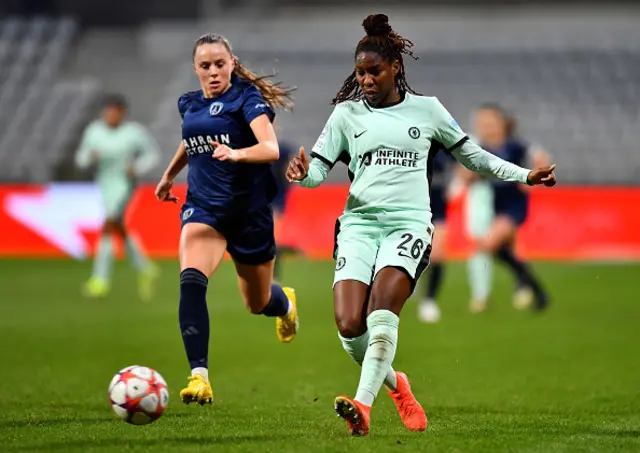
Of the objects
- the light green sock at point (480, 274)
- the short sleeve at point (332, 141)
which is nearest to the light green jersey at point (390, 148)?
the short sleeve at point (332, 141)

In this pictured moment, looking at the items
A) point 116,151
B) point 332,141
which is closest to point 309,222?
point 116,151

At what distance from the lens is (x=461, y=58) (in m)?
30.3

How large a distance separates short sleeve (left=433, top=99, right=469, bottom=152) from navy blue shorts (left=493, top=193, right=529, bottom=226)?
8413 millimetres

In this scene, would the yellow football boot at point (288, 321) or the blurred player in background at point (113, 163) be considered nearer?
the yellow football boot at point (288, 321)

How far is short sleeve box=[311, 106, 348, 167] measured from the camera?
6866 mm

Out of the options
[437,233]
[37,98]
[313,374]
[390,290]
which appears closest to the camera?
[390,290]

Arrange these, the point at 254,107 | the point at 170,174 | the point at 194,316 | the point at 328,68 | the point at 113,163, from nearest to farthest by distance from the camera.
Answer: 1. the point at 194,316
2. the point at 254,107
3. the point at 170,174
4. the point at 113,163
5. the point at 328,68

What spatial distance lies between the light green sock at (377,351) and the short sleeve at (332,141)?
1024mm

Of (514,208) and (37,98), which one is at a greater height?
(37,98)

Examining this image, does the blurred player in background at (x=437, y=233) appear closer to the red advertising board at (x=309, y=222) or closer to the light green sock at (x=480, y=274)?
the light green sock at (x=480, y=274)

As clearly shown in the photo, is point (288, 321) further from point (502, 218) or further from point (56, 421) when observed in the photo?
point (502, 218)

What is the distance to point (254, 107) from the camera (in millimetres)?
7480

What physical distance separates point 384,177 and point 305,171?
1.56 feet

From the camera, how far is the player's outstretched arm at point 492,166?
6676mm
